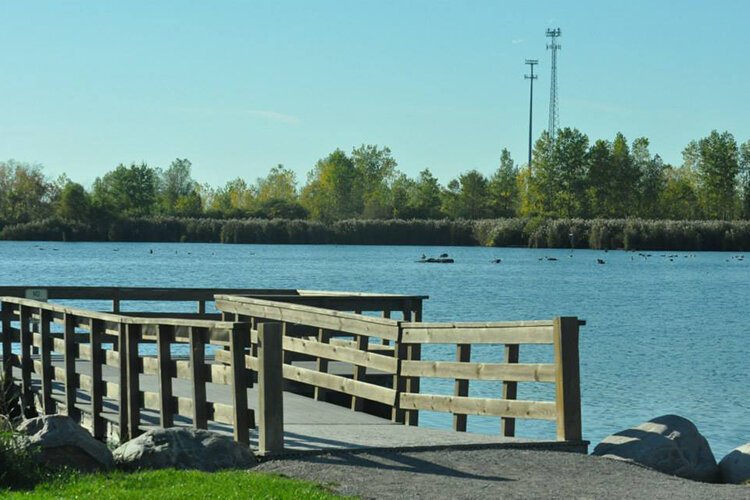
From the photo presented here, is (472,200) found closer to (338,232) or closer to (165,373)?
(338,232)

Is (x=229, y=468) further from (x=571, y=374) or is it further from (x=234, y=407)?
(x=571, y=374)

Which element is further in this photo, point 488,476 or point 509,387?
point 509,387

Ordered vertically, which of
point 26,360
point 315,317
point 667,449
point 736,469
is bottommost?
point 736,469

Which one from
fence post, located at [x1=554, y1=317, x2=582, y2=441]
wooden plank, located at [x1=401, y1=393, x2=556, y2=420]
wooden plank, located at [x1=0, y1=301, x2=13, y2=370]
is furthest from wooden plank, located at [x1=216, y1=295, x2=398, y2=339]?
wooden plank, located at [x1=0, y1=301, x2=13, y2=370]

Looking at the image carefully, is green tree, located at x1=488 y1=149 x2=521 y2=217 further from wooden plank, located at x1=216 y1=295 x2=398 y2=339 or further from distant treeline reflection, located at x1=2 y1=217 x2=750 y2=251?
wooden plank, located at x1=216 y1=295 x2=398 y2=339

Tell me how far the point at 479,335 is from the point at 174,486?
382cm

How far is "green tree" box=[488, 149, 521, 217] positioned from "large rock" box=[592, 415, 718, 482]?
14955cm

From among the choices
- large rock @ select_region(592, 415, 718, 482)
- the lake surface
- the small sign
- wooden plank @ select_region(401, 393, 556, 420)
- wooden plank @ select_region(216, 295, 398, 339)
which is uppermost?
wooden plank @ select_region(216, 295, 398, 339)

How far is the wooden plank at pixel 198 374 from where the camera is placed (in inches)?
462

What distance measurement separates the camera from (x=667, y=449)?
12109 millimetres

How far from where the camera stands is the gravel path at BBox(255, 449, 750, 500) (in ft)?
32.6

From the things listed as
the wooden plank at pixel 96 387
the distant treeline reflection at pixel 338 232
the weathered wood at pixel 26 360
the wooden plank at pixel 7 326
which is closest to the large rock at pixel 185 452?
the wooden plank at pixel 96 387

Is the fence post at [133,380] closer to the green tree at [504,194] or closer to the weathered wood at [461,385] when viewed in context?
the weathered wood at [461,385]

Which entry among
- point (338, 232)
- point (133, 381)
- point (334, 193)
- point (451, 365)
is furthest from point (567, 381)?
point (334, 193)
